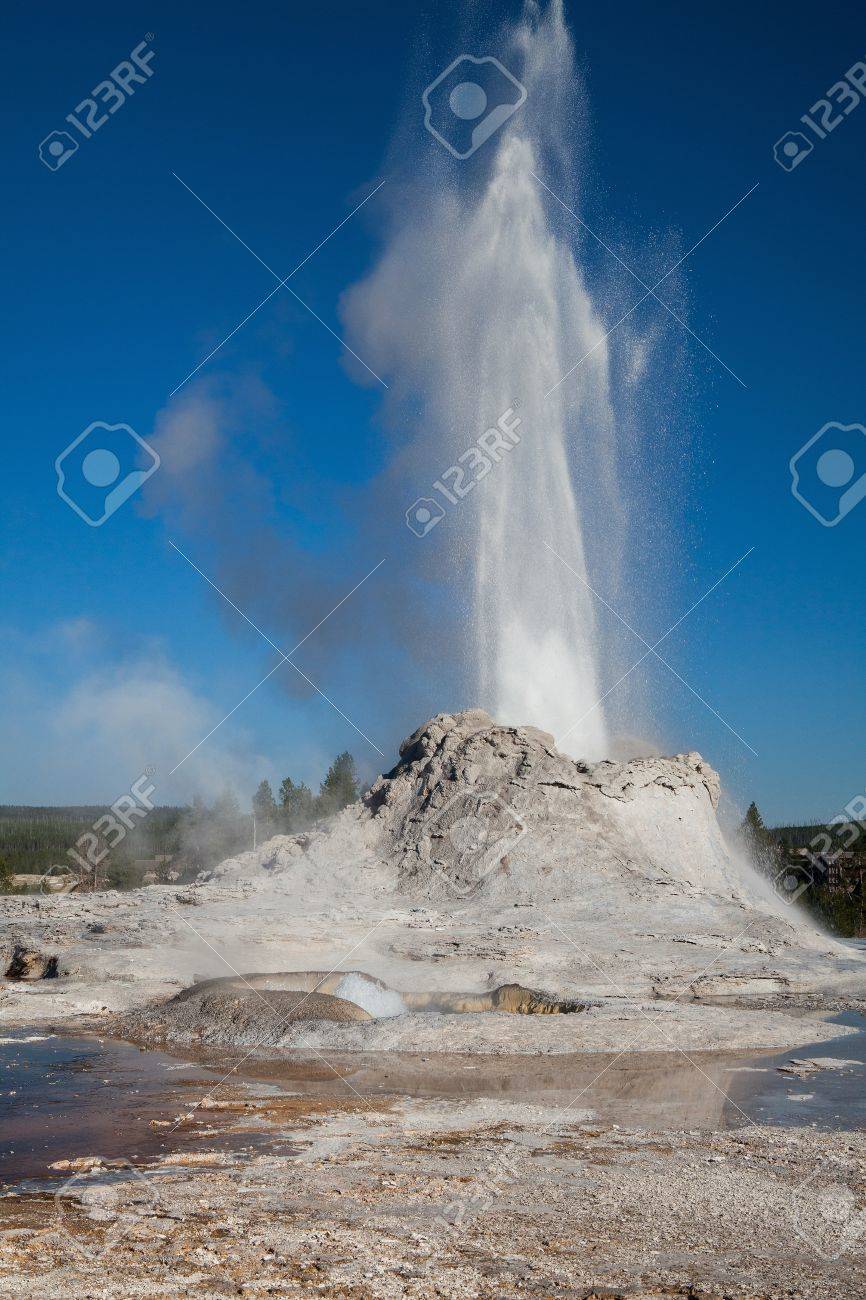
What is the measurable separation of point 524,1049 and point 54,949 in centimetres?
1090

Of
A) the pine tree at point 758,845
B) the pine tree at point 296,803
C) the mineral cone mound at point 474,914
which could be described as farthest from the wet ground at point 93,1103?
the pine tree at point 296,803

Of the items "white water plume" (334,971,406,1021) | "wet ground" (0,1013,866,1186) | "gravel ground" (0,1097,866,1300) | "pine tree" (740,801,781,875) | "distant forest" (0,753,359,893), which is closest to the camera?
"gravel ground" (0,1097,866,1300)

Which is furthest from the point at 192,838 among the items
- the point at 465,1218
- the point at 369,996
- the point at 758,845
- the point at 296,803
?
the point at 465,1218

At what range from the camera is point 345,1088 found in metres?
12.0

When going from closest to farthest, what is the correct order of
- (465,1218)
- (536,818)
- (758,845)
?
1. (465,1218)
2. (536,818)
3. (758,845)

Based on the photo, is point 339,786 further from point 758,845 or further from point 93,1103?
point 93,1103

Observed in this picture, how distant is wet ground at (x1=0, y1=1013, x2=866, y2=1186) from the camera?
9.66 metres

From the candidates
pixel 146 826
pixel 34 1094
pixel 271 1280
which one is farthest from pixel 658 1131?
pixel 146 826

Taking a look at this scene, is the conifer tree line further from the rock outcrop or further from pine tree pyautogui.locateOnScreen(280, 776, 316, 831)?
the rock outcrop

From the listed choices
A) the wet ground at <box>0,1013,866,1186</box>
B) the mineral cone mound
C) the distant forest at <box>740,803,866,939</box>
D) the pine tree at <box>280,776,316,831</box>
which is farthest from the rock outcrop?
the pine tree at <box>280,776,316,831</box>

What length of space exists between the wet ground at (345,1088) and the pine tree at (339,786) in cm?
4950

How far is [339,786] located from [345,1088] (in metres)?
54.6

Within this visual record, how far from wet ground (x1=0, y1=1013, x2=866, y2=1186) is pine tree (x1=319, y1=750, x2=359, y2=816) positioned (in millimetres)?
49500

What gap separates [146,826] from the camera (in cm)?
8188
